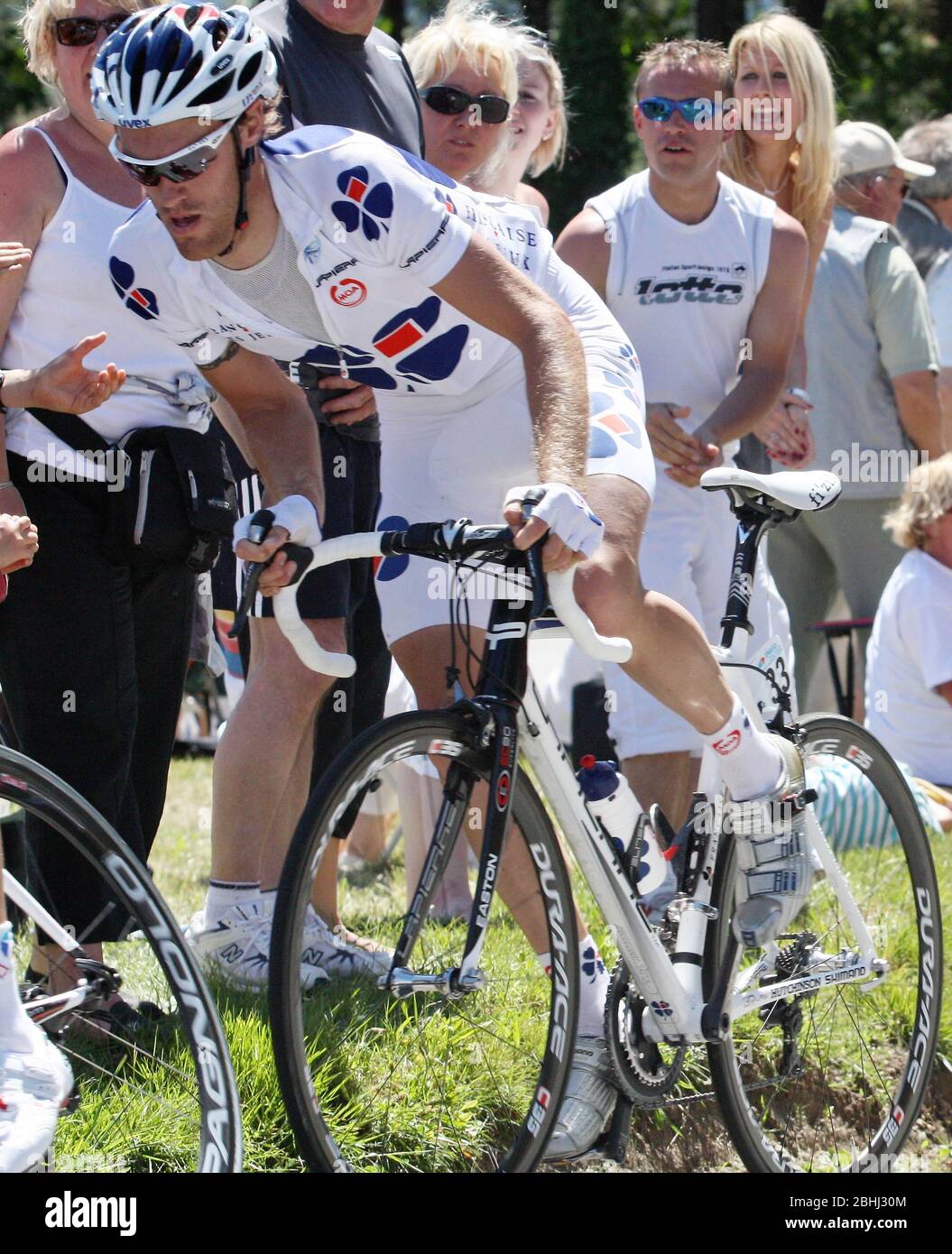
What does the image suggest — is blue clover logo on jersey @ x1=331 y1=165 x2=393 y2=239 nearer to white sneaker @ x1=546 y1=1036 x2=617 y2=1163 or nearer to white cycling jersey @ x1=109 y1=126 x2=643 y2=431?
white cycling jersey @ x1=109 y1=126 x2=643 y2=431

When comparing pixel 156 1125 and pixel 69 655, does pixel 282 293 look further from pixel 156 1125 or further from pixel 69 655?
pixel 156 1125

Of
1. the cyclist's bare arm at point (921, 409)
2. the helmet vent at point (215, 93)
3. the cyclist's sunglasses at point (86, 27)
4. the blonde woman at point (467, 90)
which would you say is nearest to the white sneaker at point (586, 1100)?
the helmet vent at point (215, 93)

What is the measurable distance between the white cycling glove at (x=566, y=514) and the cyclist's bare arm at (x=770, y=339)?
190 centimetres

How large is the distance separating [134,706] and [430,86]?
84.9 inches

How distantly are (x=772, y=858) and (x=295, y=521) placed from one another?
138 cm

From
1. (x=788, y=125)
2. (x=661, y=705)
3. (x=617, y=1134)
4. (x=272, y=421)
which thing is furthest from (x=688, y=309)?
(x=617, y=1134)

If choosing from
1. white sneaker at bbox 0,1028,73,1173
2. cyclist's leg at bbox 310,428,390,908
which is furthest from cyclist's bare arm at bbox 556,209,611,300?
white sneaker at bbox 0,1028,73,1173

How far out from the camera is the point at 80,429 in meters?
3.56

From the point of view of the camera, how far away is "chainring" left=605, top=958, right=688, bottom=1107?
3.23 metres

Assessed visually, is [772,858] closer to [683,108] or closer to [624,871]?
[624,871]

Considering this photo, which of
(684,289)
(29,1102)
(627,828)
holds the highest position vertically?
(684,289)

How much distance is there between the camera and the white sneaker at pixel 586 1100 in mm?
3172

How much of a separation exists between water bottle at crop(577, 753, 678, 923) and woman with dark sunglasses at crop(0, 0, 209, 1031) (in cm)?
104

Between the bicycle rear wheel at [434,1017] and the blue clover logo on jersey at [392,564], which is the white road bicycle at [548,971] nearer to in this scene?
the bicycle rear wheel at [434,1017]
